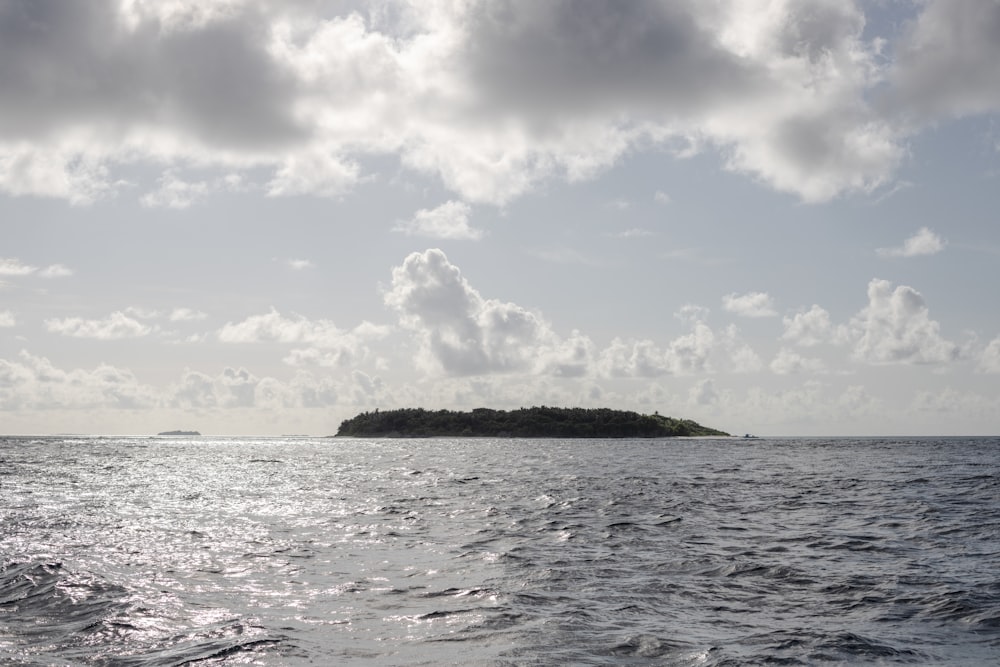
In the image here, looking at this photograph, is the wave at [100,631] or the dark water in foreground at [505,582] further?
the dark water in foreground at [505,582]

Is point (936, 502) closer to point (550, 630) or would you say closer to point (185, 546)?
point (550, 630)

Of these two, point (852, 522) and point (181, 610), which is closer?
point (181, 610)

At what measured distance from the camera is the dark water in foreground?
15648 millimetres

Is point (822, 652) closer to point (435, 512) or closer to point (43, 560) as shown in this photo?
point (43, 560)

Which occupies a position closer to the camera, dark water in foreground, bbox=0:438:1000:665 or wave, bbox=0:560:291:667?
wave, bbox=0:560:291:667

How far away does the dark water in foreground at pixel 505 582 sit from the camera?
15648 millimetres

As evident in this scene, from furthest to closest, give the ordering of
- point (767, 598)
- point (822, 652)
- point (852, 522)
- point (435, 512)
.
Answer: point (435, 512)
point (852, 522)
point (767, 598)
point (822, 652)

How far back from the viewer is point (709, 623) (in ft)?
58.1

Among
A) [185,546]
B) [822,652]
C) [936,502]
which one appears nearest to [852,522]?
[936,502]

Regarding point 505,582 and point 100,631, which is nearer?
point 100,631

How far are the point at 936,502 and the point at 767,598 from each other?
28.4 m

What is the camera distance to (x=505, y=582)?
22531 mm

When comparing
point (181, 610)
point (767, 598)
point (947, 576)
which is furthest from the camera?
point (947, 576)

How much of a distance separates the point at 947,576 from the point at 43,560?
93.3ft
